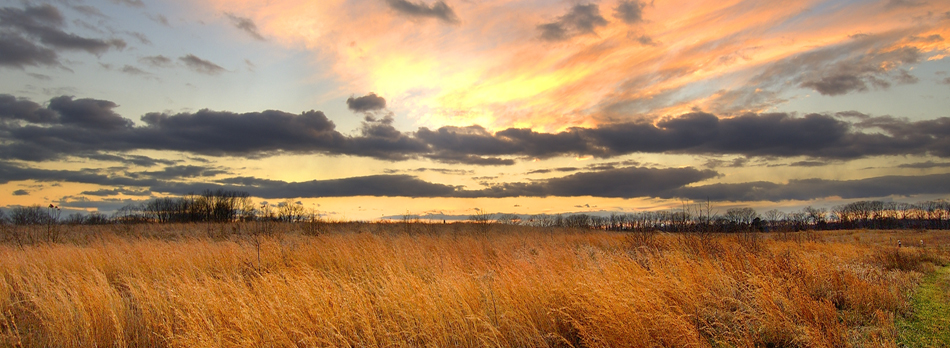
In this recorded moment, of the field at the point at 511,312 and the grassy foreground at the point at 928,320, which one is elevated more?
the field at the point at 511,312

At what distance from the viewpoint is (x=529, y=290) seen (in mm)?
8070

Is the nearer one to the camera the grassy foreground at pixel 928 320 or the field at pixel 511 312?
the field at pixel 511 312

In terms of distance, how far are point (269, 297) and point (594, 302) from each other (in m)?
6.48

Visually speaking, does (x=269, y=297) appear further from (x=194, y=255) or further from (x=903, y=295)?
(x=903, y=295)

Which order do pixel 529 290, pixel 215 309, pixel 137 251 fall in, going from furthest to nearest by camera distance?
pixel 137 251, pixel 529 290, pixel 215 309

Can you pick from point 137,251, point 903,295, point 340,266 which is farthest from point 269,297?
point 903,295

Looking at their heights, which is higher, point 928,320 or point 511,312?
point 511,312

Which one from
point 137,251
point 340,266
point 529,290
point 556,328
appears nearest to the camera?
point 556,328

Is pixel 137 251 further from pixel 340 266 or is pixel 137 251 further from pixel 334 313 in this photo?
pixel 334 313

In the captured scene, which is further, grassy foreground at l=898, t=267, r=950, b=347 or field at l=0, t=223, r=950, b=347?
grassy foreground at l=898, t=267, r=950, b=347

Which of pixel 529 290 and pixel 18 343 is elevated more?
pixel 529 290

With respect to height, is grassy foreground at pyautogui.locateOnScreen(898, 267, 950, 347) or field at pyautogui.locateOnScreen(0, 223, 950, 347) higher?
field at pyautogui.locateOnScreen(0, 223, 950, 347)

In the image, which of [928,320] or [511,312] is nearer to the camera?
[511,312]

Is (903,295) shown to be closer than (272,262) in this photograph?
Yes
